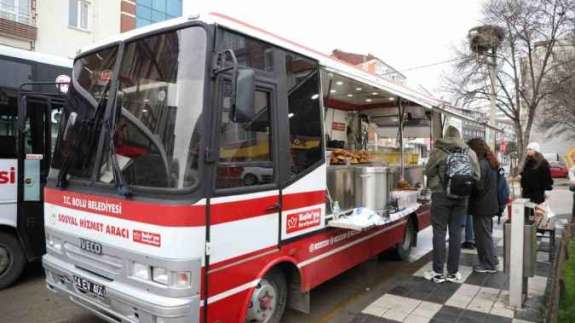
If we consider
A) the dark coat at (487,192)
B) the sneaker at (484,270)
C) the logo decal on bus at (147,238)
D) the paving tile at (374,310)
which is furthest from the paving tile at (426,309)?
the logo decal on bus at (147,238)

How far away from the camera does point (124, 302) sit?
301cm

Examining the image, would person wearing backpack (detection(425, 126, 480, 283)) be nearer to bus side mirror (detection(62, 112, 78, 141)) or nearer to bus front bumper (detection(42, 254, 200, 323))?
bus front bumper (detection(42, 254, 200, 323))

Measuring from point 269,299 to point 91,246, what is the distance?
5.01ft

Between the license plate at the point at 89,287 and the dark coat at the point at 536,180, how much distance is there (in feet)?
23.1

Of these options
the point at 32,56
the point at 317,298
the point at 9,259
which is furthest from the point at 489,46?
the point at 9,259

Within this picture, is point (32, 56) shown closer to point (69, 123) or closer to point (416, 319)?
point (69, 123)

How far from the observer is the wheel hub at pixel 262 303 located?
140 inches

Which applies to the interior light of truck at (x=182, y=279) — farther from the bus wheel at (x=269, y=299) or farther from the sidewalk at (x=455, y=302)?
the sidewalk at (x=455, y=302)

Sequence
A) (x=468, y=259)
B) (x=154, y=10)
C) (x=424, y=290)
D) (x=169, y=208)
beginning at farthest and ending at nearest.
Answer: (x=154, y=10) → (x=468, y=259) → (x=424, y=290) → (x=169, y=208)

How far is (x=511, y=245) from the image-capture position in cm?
462

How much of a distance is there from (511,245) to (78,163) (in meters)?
4.37

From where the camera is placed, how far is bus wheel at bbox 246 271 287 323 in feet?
11.7

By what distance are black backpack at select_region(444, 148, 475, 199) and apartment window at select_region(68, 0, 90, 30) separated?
58.1 feet

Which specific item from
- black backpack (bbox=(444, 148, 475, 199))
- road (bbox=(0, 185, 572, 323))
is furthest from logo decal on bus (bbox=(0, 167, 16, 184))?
black backpack (bbox=(444, 148, 475, 199))
